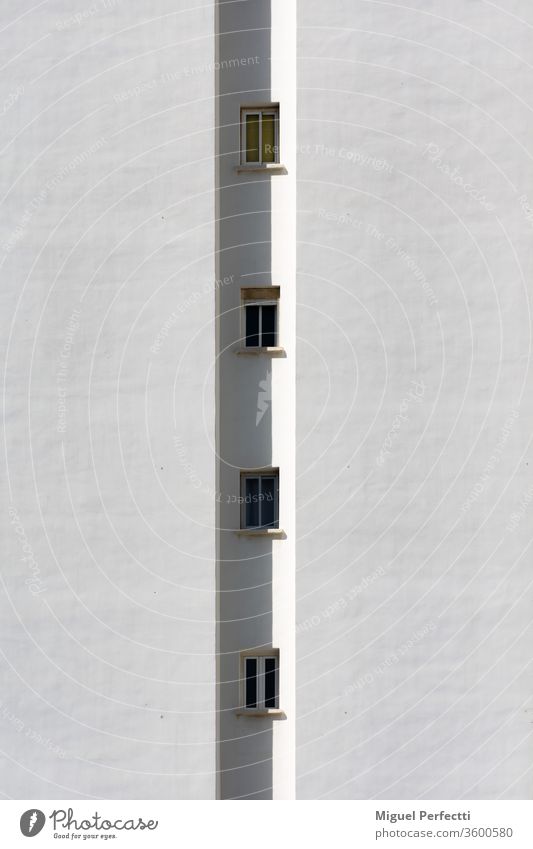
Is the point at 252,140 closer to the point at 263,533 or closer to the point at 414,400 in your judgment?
the point at 414,400

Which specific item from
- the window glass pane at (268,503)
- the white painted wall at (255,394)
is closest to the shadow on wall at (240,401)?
the white painted wall at (255,394)

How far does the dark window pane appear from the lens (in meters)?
18.3

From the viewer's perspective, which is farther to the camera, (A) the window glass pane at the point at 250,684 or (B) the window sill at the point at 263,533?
(A) the window glass pane at the point at 250,684

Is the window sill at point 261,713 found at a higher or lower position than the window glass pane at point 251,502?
lower

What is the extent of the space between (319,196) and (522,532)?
6.66 meters

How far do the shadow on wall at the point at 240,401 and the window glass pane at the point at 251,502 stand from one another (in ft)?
0.67

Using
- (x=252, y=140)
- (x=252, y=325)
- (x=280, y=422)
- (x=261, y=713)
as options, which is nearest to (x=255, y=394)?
(x=280, y=422)

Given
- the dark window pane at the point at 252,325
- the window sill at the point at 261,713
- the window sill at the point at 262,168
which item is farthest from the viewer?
the dark window pane at the point at 252,325

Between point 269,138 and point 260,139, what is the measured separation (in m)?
0.16

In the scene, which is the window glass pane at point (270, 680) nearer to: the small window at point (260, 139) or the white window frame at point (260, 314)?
the white window frame at point (260, 314)
